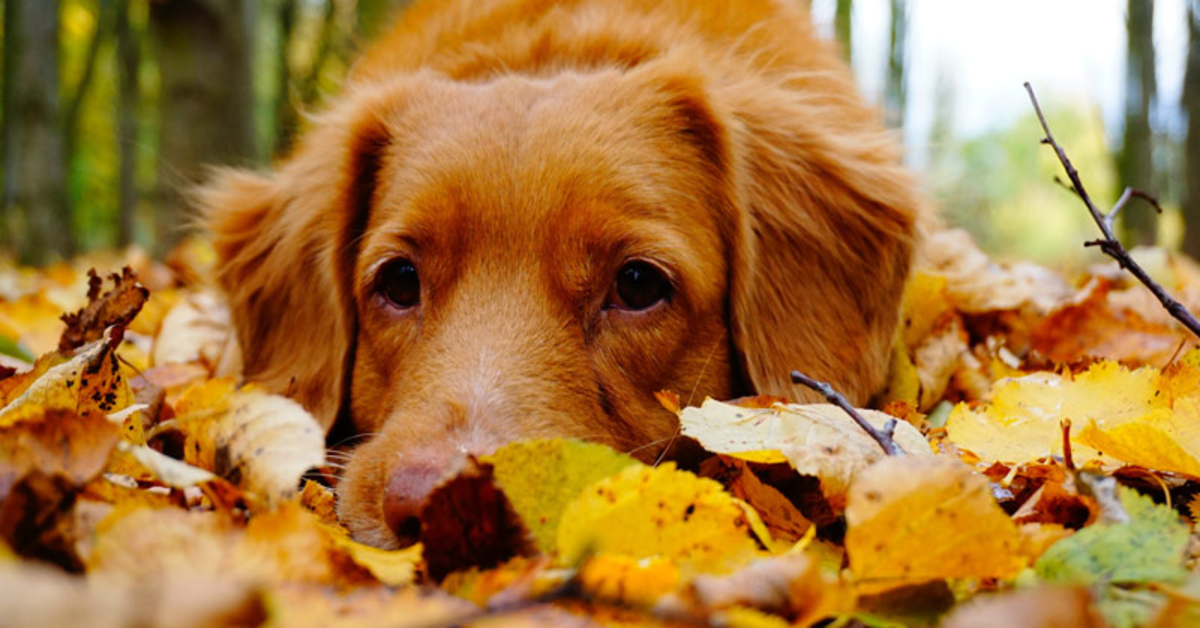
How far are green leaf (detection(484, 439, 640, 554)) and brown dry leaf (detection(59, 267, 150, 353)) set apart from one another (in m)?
1.26

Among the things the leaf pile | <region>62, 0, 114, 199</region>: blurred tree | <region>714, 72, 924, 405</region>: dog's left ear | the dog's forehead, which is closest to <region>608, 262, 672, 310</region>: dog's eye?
the dog's forehead

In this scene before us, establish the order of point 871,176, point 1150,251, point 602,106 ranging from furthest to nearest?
point 1150,251, point 871,176, point 602,106

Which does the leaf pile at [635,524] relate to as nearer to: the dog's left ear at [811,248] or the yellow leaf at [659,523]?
the yellow leaf at [659,523]

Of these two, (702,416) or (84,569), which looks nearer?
(84,569)

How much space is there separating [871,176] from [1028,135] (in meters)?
55.9

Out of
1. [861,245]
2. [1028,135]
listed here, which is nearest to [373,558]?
[861,245]

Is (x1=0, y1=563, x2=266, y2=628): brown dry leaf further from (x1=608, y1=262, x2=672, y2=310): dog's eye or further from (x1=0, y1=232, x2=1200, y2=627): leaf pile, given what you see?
(x1=608, y1=262, x2=672, y2=310): dog's eye

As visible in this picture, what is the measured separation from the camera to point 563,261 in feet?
8.63

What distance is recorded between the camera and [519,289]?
2.60 meters

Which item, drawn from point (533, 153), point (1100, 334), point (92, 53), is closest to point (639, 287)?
point (533, 153)

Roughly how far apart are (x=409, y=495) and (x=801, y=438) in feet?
2.41

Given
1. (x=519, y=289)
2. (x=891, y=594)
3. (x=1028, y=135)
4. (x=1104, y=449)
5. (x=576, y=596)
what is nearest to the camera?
(x=576, y=596)

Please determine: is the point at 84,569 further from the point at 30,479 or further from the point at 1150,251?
the point at 1150,251

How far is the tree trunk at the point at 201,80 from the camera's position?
8.75 metres
